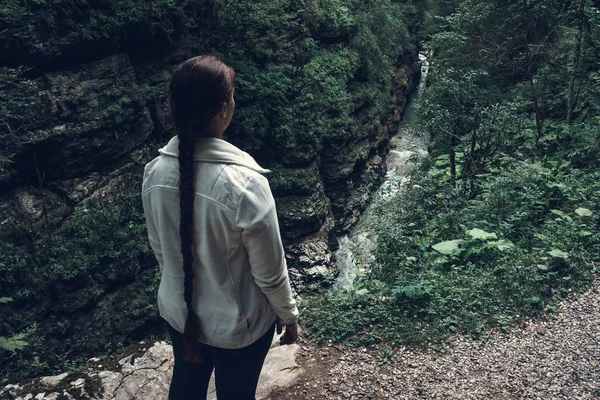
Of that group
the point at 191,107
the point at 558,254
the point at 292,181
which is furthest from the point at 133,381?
the point at 292,181

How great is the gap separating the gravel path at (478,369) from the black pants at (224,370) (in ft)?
6.26

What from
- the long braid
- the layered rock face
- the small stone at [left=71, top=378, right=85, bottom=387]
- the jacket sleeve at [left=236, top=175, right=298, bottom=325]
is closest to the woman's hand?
the jacket sleeve at [left=236, top=175, right=298, bottom=325]

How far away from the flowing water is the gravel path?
3.11m

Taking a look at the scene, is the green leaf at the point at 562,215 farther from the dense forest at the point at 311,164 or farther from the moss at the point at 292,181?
the moss at the point at 292,181

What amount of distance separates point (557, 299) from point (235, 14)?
8.96 metres

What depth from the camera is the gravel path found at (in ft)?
12.8

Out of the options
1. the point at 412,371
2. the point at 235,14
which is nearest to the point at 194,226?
the point at 412,371

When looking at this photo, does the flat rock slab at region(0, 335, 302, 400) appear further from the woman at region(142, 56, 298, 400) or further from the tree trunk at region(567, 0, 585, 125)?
the tree trunk at region(567, 0, 585, 125)

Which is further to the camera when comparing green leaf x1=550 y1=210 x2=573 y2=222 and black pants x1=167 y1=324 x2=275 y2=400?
green leaf x1=550 y1=210 x2=573 y2=222

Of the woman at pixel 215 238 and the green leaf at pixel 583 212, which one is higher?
the woman at pixel 215 238

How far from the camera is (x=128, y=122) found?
29.3 ft

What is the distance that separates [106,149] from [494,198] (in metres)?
6.80

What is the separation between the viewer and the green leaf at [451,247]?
241 inches

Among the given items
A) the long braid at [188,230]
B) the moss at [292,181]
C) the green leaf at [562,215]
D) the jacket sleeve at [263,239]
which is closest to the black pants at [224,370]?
the long braid at [188,230]
